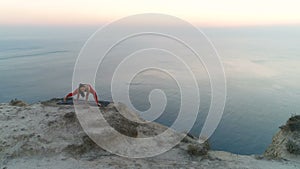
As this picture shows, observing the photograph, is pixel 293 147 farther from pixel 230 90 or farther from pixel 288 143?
pixel 230 90

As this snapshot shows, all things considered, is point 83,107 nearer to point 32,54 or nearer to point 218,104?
point 218,104

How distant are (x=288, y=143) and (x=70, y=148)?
1340 centimetres

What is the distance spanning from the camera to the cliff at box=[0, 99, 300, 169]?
12.9 meters

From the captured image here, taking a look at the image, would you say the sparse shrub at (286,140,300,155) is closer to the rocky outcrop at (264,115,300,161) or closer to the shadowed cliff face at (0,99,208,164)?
the rocky outcrop at (264,115,300,161)

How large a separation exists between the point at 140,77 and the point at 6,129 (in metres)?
51.1

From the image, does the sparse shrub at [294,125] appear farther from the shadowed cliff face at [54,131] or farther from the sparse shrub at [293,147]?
the shadowed cliff face at [54,131]

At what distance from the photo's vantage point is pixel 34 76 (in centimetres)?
7281

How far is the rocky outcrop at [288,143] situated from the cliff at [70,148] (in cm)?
30

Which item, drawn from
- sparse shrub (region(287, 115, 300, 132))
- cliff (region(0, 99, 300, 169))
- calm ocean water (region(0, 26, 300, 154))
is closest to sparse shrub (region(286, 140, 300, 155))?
cliff (region(0, 99, 300, 169))

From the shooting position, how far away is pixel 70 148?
13633 mm

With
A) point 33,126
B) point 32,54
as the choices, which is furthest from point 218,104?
point 32,54

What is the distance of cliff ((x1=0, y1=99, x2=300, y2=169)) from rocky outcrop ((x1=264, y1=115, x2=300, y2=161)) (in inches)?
11.9

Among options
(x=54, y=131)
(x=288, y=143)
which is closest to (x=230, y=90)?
(x=288, y=143)

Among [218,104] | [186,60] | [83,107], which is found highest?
[186,60]
